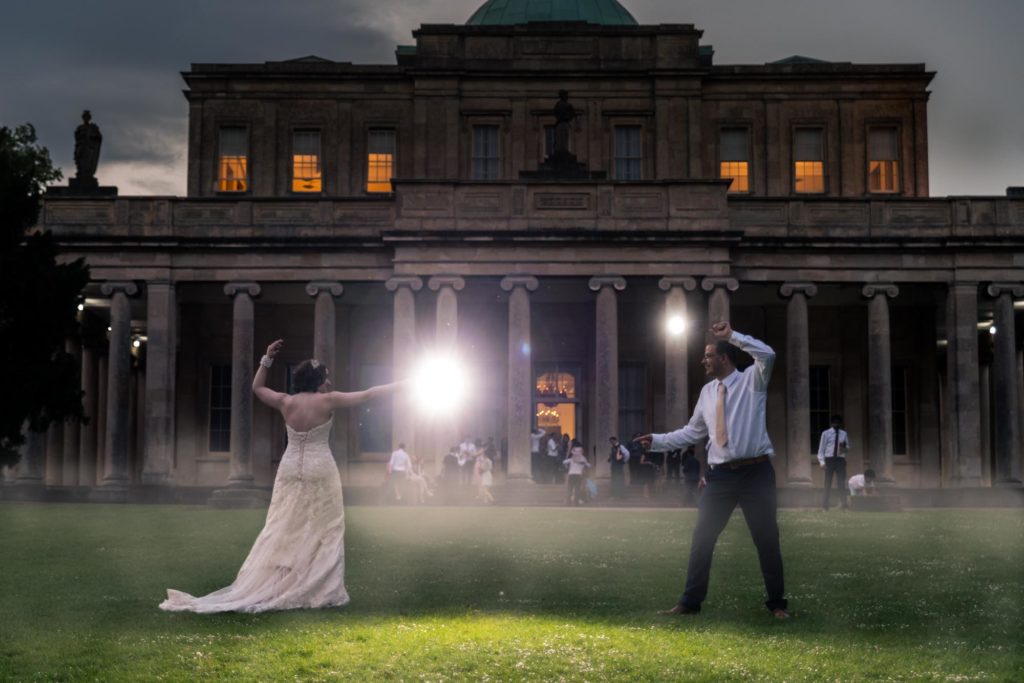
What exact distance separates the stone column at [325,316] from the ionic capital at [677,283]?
10.7 m

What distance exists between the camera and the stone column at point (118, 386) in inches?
1781

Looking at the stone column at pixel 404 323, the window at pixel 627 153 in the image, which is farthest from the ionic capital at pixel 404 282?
the window at pixel 627 153

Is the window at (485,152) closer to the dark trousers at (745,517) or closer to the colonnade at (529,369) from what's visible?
the colonnade at (529,369)

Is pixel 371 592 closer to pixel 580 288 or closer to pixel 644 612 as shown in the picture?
pixel 644 612

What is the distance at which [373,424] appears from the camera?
171 ft

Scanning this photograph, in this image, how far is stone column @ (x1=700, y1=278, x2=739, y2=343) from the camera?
44281 mm

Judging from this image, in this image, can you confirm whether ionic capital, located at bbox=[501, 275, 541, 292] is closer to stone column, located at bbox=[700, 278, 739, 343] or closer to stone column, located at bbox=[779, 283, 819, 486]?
stone column, located at bbox=[700, 278, 739, 343]

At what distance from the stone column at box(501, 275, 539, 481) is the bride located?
29289 millimetres

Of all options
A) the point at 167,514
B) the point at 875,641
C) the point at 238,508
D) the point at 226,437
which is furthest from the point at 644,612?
the point at 226,437

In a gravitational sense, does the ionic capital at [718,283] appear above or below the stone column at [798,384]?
above

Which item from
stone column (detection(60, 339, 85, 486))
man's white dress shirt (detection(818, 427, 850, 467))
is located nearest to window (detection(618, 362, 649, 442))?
man's white dress shirt (detection(818, 427, 850, 467))

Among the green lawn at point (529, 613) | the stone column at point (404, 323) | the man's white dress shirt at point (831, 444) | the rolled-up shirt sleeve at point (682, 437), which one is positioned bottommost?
the green lawn at point (529, 613)

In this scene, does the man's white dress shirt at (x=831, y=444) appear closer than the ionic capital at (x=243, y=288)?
Yes

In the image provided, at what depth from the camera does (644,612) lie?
45.1ft
